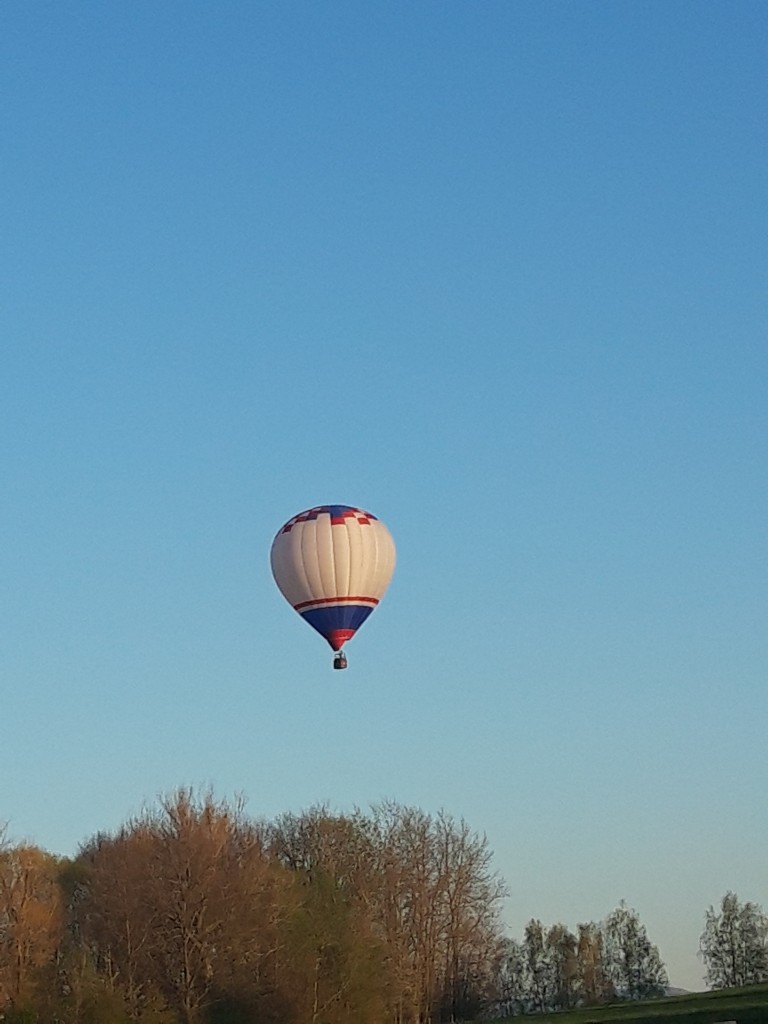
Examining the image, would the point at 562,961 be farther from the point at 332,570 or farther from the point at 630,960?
the point at 332,570

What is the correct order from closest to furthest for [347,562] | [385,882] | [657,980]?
1. [347,562]
2. [385,882]
3. [657,980]

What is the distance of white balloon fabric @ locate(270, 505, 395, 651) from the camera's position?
39094 millimetres

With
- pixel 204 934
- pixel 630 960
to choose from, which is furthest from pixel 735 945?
pixel 204 934

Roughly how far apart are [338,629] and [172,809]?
22.7m

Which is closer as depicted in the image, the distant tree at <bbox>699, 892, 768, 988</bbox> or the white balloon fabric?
the white balloon fabric

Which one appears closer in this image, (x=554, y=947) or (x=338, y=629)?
(x=338, y=629)

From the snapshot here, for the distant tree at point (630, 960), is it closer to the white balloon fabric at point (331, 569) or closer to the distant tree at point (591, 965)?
the distant tree at point (591, 965)

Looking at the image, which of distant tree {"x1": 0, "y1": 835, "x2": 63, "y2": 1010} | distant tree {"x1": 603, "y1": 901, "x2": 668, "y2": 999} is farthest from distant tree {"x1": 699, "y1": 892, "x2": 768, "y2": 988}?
distant tree {"x1": 0, "y1": 835, "x2": 63, "y2": 1010}

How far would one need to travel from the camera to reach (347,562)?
39.2 m

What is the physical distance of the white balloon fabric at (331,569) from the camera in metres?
39.1

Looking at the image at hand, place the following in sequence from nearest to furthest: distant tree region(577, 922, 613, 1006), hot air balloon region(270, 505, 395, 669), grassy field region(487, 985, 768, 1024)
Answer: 1. hot air balloon region(270, 505, 395, 669)
2. grassy field region(487, 985, 768, 1024)
3. distant tree region(577, 922, 613, 1006)

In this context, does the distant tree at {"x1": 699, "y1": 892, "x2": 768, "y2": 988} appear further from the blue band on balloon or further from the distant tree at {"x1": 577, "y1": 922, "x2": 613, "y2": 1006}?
the blue band on balloon

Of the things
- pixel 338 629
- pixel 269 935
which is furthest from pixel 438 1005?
pixel 338 629

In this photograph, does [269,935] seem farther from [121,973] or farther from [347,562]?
[347,562]
